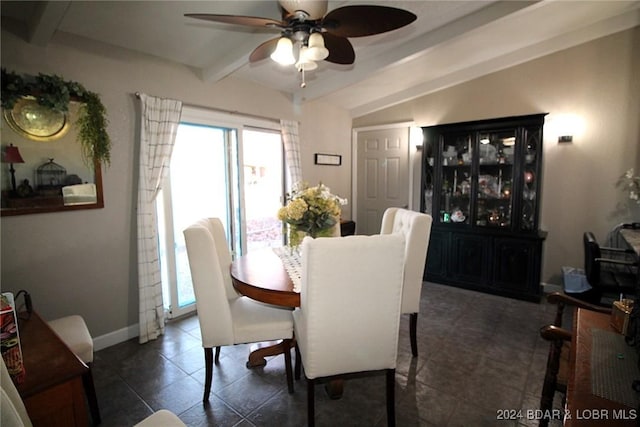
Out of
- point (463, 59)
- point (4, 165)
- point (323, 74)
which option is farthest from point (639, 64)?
point (4, 165)

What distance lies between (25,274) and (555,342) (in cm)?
316

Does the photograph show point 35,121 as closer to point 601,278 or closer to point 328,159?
point 328,159

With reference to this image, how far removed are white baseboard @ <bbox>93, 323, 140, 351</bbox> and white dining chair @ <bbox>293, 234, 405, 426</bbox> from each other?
1907 mm

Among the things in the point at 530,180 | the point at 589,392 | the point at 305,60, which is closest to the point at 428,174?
the point at 530,180

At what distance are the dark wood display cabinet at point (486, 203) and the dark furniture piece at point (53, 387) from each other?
12.2 ft

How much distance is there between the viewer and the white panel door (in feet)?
14.8

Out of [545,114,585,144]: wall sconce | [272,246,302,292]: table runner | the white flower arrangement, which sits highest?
[545,114,585,144]: wall sconce

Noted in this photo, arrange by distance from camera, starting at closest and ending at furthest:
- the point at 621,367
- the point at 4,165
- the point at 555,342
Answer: the point at 621,367 < the point at 555,342 < the point at 4,165

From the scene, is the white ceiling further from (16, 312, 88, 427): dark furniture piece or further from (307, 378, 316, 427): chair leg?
(307, 378, 316, 427): chair leg

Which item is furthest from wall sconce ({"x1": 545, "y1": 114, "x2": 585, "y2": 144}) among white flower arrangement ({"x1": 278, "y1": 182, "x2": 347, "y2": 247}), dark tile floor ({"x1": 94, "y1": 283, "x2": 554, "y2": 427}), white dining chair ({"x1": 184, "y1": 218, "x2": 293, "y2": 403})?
white dining chair ({"x1": 184, "y1": 218, "x2": 293, "y2": 403})

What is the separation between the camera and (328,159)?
14.9ft

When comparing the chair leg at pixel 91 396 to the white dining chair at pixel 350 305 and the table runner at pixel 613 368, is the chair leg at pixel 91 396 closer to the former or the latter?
the white dining chair at pixel 350 305

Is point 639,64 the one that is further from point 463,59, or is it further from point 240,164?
point 240,164

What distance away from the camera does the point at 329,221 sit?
2.18 meters
